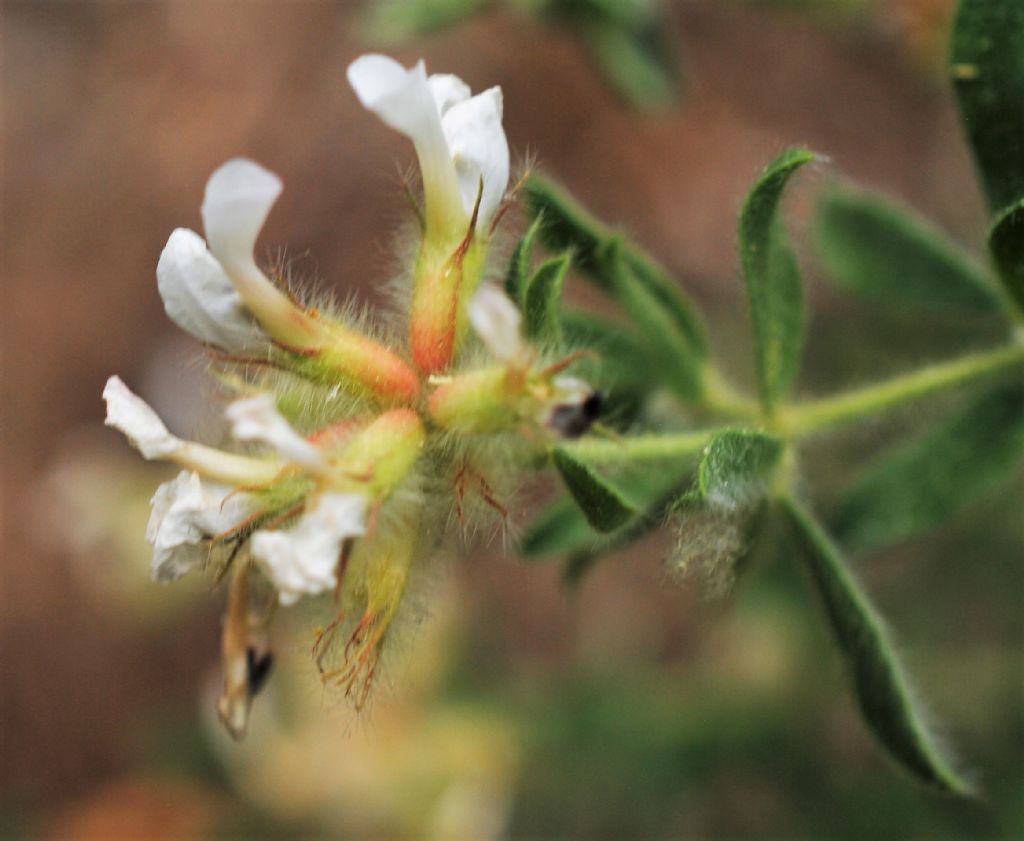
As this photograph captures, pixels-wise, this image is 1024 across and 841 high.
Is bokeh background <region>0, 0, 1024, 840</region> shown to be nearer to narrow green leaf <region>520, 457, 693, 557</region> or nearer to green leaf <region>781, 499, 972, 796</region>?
narrow green leaf <region>520, 457, 693, 557</region>

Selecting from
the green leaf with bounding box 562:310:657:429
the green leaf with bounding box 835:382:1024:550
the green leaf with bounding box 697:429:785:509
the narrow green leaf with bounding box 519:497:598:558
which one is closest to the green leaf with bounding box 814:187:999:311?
the green leaf with bounding box 835:382:1024:550

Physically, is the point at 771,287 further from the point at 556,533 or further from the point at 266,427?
the point at 266,427

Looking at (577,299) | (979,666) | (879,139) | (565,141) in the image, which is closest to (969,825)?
(979,666)

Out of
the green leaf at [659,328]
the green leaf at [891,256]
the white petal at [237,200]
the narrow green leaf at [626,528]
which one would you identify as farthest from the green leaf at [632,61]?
the white petal at [237,200]

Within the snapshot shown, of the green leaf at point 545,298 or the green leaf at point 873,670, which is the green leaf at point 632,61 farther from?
the green leaf at point 545,298

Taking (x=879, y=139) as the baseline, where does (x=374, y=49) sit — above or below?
above

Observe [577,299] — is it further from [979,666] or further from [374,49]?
[979,666]
